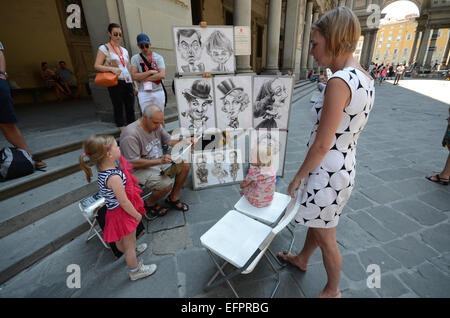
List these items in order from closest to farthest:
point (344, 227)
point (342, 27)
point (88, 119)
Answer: point (342, 27)
point (344, 227)
point (88, 119)

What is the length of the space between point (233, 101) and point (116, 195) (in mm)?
1940

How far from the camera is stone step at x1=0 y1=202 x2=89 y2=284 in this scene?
170 centimetres

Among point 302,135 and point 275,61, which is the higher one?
point 275,61

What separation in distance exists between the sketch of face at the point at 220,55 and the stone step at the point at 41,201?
2.18 meters

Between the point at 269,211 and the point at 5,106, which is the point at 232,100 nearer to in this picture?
the point at 269,211

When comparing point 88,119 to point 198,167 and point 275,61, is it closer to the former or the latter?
point 198,167

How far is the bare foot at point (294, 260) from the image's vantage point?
5.58 feet

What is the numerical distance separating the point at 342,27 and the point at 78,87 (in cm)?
854

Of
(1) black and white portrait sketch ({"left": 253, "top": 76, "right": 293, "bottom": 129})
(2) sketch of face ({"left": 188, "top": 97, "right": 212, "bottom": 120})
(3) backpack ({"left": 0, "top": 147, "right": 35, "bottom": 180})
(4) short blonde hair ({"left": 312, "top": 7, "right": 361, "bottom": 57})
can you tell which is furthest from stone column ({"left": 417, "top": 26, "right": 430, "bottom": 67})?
(3) backpack ({"left": 0, "top": 147, "right": 35, "bottom": 180})

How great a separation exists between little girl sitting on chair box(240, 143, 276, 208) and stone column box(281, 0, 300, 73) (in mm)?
10843

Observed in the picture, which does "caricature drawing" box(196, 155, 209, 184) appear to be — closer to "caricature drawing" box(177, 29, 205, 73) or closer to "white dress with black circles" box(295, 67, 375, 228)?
"caricature drawing" box(177, 29, 205, 73)

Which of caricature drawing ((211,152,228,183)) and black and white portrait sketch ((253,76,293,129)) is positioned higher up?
black and white portrait sketch ((253,76,293,129))

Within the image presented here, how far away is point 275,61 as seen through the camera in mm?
8820
